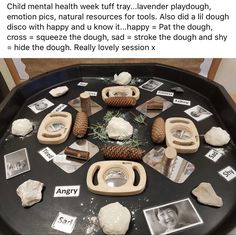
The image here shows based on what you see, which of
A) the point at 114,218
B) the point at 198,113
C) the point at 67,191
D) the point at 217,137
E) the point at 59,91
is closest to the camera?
the point at 114,218

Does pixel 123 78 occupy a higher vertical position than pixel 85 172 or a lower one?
higher

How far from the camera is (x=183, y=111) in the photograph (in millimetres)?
1043

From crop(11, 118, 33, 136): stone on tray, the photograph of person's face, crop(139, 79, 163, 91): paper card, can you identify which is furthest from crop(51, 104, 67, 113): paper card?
the photograph of person's face

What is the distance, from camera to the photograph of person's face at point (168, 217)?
2.22 ft

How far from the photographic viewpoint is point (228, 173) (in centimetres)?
80

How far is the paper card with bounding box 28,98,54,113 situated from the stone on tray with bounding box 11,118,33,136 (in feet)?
0.39

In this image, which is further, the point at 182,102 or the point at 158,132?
the point at 182,102

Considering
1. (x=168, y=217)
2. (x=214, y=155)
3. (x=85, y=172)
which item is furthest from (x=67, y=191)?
(x=214, y=155)

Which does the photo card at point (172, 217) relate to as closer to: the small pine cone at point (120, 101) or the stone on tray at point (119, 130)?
the stone on tray at point (119, 130)

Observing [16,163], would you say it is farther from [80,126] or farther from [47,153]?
[80,126]

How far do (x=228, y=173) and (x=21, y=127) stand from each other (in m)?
0.78

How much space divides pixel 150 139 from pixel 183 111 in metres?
0.23
